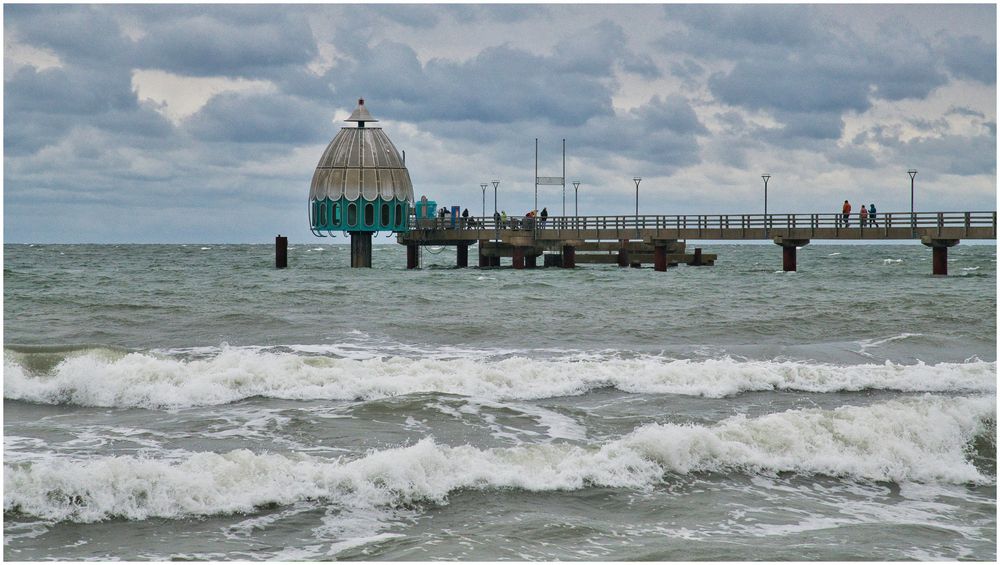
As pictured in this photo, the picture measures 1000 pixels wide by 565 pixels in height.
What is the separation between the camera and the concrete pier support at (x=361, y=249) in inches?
2138

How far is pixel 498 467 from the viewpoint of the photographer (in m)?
10.2

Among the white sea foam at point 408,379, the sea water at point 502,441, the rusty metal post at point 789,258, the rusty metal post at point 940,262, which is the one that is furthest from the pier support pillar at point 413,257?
the white sea foam at point 408,379

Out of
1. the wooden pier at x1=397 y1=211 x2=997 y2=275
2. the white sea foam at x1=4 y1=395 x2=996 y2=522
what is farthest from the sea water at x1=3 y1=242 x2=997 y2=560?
the wooden pier at x1=397 y1=211 x2=997 y2=275

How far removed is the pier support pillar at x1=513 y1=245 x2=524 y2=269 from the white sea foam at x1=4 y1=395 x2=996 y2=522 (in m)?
39.7

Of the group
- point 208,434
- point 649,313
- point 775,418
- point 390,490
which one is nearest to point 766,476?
point 775,418

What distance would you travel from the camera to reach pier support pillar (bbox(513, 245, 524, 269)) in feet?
172

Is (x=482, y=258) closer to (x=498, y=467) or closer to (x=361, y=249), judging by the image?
(x=361, y=249)

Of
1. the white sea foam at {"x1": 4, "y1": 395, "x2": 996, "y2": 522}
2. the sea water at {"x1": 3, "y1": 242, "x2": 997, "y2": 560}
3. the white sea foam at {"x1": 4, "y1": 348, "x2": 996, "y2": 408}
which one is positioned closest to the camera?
the sea water at {"x1": 3, "y1": 242, "x2": 997, "y2": 560}

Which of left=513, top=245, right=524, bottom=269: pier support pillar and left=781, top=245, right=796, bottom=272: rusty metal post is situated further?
left=513, top=245, right=524, bottom=269: pier support pillar

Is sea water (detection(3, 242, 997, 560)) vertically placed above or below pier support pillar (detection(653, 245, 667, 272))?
below

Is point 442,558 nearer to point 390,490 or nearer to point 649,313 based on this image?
point 390,490

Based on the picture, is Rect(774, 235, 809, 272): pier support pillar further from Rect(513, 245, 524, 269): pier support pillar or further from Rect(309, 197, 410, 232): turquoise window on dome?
Rect(309, 197, 410, 232): turquoise window on dome

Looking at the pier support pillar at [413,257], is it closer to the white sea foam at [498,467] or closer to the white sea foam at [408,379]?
the white sea foam at [408,379]

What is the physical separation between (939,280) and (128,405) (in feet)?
128
